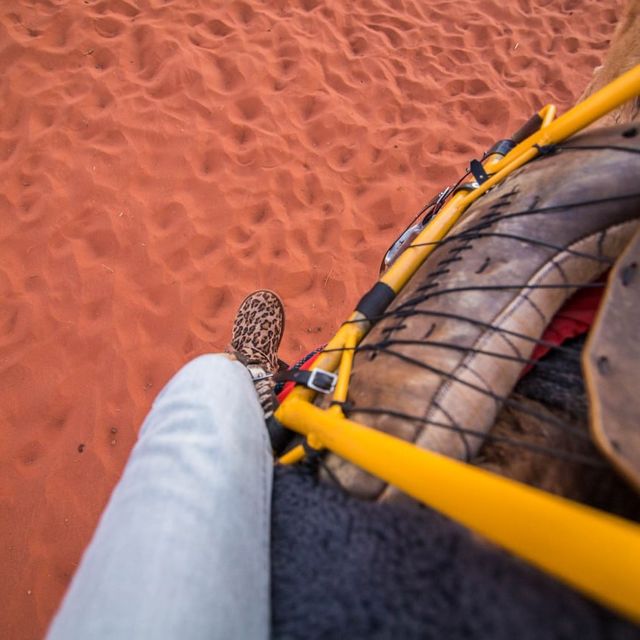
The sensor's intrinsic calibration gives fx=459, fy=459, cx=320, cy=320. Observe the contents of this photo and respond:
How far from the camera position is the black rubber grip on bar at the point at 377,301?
936 millimetres

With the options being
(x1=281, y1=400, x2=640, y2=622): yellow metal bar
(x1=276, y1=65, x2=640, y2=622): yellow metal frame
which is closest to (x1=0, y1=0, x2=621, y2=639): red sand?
(x1=276, y1=65, x2=640, y2=622): yellow metal frame

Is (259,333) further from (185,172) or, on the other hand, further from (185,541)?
(185,172)

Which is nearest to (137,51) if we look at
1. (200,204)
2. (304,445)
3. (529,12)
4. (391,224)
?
(200,204)

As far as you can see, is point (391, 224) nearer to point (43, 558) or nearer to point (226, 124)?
point (226, 124)

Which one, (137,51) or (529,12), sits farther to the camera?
(529,12)

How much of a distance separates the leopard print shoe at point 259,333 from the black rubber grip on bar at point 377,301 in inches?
22.8

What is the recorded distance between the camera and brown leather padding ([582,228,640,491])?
0.47 meters

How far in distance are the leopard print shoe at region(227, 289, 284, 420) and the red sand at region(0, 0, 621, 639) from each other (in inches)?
12.5

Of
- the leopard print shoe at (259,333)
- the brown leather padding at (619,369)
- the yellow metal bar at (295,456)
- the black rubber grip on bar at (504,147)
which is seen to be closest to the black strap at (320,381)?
the yellow metal bar at (295,456)

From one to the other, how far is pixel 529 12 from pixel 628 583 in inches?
165

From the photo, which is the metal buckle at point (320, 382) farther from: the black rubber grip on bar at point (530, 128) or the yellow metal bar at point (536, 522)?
the black rubber grip on bar at point (530, 128)

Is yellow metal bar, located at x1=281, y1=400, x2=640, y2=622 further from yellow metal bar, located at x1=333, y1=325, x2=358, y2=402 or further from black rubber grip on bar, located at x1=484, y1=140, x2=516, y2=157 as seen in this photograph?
black rubber grip on bar, located at x1=484, y1=140, x2=516, y2=157

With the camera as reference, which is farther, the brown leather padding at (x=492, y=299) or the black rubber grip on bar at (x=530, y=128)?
the black rubber grip on bar at (x=530, y=128)

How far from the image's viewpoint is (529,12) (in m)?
3.42
